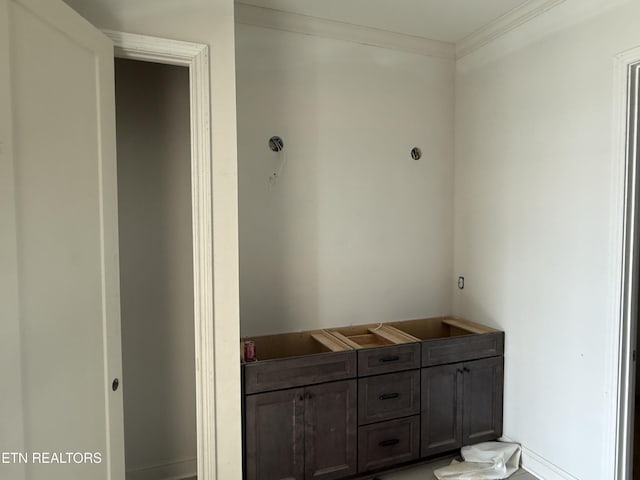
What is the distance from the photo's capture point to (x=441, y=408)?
8.50ft

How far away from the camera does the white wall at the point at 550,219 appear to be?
6.91 feet

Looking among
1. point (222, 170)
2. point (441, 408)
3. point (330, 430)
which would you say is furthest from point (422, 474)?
point (222, 170)

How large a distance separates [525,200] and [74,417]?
2667 millimetres

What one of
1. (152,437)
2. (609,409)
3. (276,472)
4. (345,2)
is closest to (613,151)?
(609,409)

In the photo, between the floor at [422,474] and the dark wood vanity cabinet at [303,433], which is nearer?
the dark wood vanity cabinet at [303,433]

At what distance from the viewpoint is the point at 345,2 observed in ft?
8.23

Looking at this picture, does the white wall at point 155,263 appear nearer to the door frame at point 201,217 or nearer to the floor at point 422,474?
the door frame at point 201,217

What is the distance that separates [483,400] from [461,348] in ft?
1.40

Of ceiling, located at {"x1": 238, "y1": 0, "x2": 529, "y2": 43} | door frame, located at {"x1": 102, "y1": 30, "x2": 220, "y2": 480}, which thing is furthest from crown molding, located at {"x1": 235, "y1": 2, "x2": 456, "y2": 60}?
door frame, located at {"x1": 102, "y1": 30, "x2": 220, "y2": 480}

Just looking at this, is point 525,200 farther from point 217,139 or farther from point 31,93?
point 31,93

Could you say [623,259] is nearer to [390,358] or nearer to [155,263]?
[390,358]

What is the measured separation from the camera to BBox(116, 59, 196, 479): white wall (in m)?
2.44

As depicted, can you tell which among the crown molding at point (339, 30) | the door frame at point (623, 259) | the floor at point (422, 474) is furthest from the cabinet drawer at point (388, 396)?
the crown molding at point (339, 30)

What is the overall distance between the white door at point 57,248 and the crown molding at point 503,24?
2421 mm
